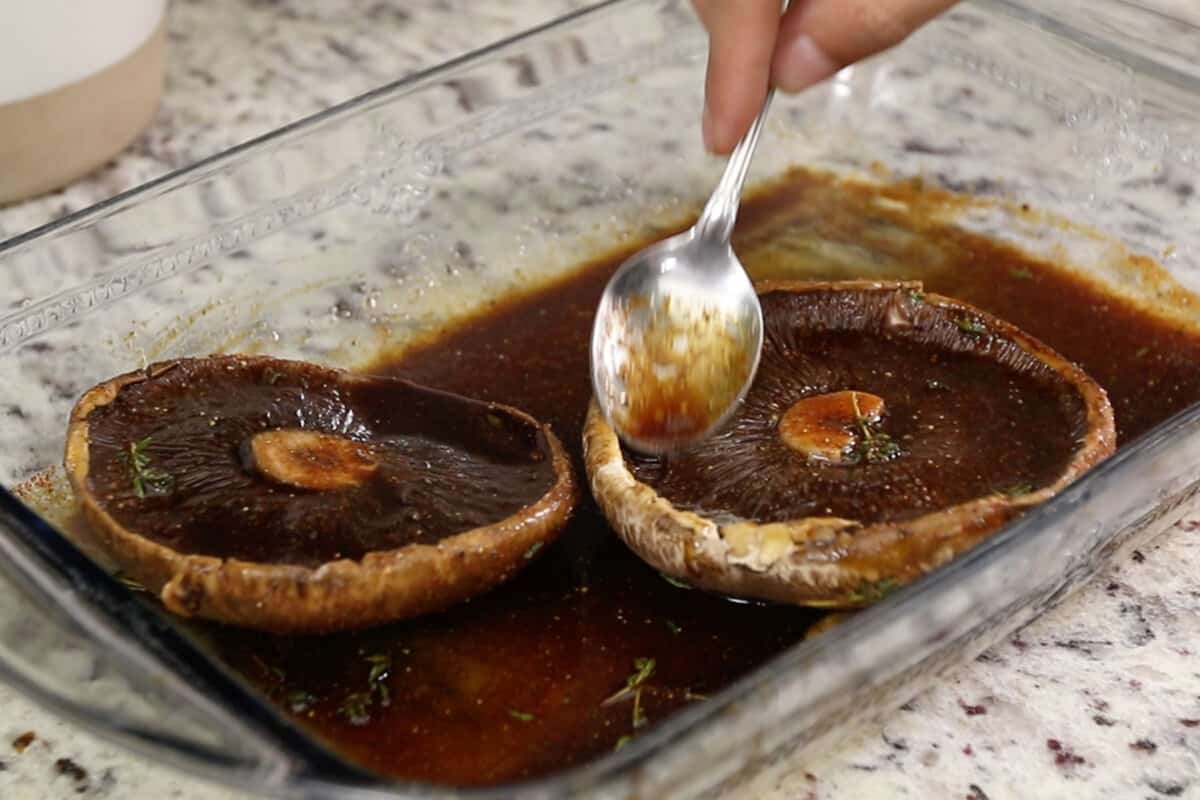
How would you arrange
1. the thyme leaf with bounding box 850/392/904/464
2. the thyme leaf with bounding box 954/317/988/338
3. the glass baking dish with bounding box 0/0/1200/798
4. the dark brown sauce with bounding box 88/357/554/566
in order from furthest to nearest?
1. the thyme leaf with bounding box 954/317/988/338
2. the thyme leaf with bounding box 850/392/904/464
3. the dark brown sauce with bounding box 88/357/554/566
4. the glass baking dish with bounding box 0/0/1200/798

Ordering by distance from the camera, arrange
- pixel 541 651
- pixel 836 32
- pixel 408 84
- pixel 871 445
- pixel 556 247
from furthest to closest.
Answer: pixel 556 247 → pixel 408 84 → pixel 871 445 → pixel 541 651 → pixel 836 32

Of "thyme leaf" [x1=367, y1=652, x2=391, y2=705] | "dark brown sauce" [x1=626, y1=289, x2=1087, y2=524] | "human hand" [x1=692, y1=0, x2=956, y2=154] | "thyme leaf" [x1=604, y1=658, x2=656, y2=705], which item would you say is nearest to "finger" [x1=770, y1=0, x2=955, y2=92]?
"human hand" [x1=692, y1=0, x2=956, y2=154]

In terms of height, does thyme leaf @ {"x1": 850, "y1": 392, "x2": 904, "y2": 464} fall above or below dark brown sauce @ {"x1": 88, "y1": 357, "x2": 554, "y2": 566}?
below

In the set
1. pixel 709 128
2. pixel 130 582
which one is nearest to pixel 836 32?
pixel 709 128

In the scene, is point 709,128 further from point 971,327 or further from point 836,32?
point 971,327

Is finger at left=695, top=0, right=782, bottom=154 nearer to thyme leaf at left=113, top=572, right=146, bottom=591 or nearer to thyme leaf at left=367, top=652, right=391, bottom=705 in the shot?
thyme leaf at left=367, top=652, right=391, bottom=705

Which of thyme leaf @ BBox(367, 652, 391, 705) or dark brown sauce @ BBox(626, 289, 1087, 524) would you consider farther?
dark brown sauce @ BBox(626, 289, 1087, 524)
